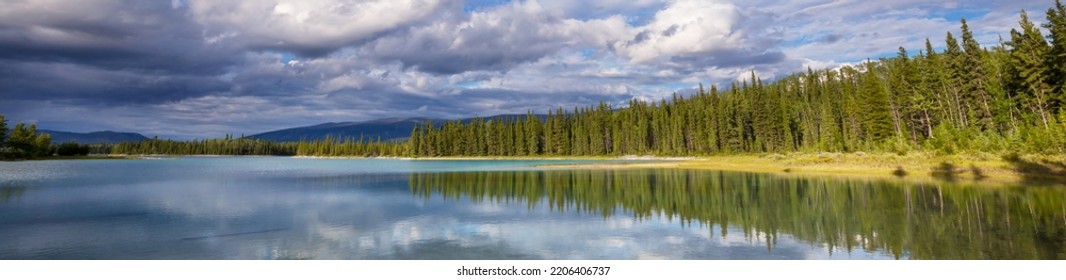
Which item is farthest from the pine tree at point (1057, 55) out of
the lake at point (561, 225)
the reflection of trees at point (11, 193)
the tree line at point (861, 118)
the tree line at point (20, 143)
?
the tree line at point (20, 143)

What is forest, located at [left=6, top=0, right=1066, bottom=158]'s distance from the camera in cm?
4747

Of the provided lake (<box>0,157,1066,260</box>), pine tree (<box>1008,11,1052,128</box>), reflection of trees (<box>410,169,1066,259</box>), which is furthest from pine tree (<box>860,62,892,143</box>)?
lake (<box>0,157,1066,260</box>)

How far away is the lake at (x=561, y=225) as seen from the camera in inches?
554

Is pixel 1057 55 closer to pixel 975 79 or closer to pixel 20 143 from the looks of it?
pixel 975 79

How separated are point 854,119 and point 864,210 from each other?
288 feet

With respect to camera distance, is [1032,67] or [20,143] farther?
[20,143]

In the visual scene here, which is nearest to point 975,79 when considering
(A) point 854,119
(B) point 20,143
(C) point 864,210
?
(A) point 854,119

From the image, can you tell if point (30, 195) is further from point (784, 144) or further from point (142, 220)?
point (784, 144)

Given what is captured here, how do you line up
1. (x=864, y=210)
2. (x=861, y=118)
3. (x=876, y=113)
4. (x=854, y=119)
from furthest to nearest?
(x=854, y=119) → (x=861, y=118) → (x=876, y=113) → (x=864, y=210)

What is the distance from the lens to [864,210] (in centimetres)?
2070

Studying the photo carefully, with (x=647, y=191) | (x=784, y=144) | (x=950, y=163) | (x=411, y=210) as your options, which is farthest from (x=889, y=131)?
(x=411, y=210)

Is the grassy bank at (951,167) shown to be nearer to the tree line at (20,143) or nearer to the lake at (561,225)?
the lake at (561,225)

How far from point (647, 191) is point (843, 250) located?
18578 millimetres
